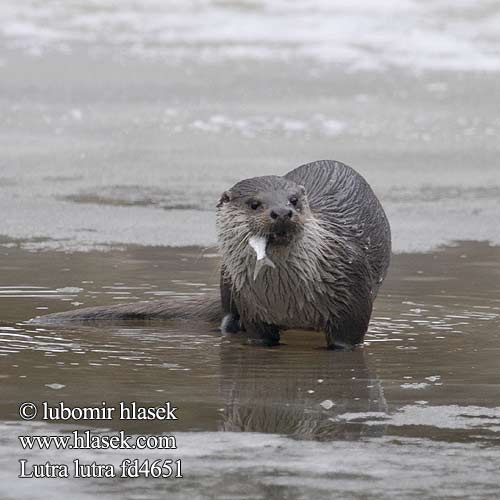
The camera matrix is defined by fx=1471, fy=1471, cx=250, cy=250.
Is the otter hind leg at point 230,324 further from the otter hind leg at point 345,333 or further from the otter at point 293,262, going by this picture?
the otter hind leg at point 345,333

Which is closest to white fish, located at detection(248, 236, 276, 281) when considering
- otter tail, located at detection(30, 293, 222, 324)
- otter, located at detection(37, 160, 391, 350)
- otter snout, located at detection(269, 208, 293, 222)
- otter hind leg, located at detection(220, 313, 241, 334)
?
otter, located at detection(37, 160, 391, 350)

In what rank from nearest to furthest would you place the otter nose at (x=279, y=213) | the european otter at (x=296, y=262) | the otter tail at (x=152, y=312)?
the otter nose at (x=279, y=213) < the european otter at (x=296, y=262) < the otter tail at (x=152, y=312)

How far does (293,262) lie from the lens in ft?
16.2

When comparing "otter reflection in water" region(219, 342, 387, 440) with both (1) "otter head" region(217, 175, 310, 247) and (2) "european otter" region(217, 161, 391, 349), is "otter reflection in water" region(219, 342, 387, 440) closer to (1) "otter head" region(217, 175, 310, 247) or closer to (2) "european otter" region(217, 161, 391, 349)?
(2) "european otter" region(217, 161, 391, 349)

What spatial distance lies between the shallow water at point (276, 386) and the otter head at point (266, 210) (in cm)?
41

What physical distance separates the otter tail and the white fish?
0.58 metres

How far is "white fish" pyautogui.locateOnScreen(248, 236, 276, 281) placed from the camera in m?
4.81

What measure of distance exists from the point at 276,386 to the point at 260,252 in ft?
1.96

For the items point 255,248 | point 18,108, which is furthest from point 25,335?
point 18,108

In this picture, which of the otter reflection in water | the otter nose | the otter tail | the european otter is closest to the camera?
the otter reflection in water

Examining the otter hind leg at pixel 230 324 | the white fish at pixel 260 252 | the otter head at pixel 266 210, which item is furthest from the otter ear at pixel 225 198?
the otter hind leg at pixel 230 324

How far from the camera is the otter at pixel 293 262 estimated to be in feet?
16.0

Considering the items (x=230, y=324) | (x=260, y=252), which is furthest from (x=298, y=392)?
(x=230, y=324)

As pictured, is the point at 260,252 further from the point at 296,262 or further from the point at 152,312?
the point at 152,312
